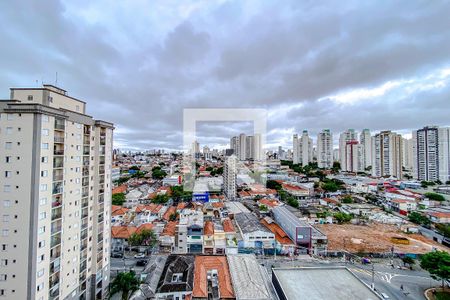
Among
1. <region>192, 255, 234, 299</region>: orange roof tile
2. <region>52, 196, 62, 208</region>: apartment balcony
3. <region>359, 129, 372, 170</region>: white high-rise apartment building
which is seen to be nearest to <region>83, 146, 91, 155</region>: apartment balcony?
<region>52, 196, 62, 208</region>: apartment balcony

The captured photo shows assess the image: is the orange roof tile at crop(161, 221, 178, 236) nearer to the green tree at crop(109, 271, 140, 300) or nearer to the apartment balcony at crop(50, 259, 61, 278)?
the green tree at crop(109, 271, 140, 300)

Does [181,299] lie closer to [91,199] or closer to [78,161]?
[91,199]

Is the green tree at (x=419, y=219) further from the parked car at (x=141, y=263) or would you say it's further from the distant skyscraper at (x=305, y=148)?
the distant skyscraper at (x=305, y=148)

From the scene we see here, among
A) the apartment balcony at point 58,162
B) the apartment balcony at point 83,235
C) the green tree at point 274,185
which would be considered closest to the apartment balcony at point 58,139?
the apartment balcony at point 58,162

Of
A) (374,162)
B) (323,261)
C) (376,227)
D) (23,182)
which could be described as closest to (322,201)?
(376,227)

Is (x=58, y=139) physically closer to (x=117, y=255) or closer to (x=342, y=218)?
(x=117, y=255)

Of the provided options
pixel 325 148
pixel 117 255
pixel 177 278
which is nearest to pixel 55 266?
pixel 177 278
